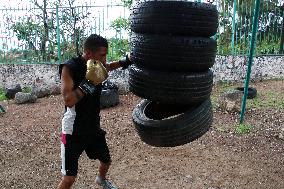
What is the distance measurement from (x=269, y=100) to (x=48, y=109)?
16.3ft

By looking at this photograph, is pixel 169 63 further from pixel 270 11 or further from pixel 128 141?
pixel 270 11

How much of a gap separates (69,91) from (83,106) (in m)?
0.25

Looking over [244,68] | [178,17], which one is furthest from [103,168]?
[244,68]

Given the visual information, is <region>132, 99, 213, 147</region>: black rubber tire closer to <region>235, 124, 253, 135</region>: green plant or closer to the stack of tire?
the stack of tire

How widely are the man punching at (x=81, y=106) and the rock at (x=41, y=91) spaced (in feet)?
18.6

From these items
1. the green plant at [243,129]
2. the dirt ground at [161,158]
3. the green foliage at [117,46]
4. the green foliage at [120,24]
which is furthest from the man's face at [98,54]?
the green foliage at [117,46]

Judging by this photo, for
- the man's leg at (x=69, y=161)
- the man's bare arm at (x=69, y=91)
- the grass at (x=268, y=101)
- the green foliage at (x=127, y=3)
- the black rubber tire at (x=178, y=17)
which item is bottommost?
the grass at (x=268, y=101)

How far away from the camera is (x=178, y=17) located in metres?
2.70

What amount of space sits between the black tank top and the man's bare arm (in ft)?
0.16

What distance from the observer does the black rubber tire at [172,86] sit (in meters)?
2.82

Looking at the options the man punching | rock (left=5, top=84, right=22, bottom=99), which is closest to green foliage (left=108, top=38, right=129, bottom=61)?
rock (left=5, top=84, right=22, bottom=99)

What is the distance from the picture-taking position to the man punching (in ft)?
9.21

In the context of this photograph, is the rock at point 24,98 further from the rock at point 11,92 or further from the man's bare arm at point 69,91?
the man's bare arm at point 69,91

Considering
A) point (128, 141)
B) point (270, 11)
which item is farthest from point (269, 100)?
point (128, 141)
